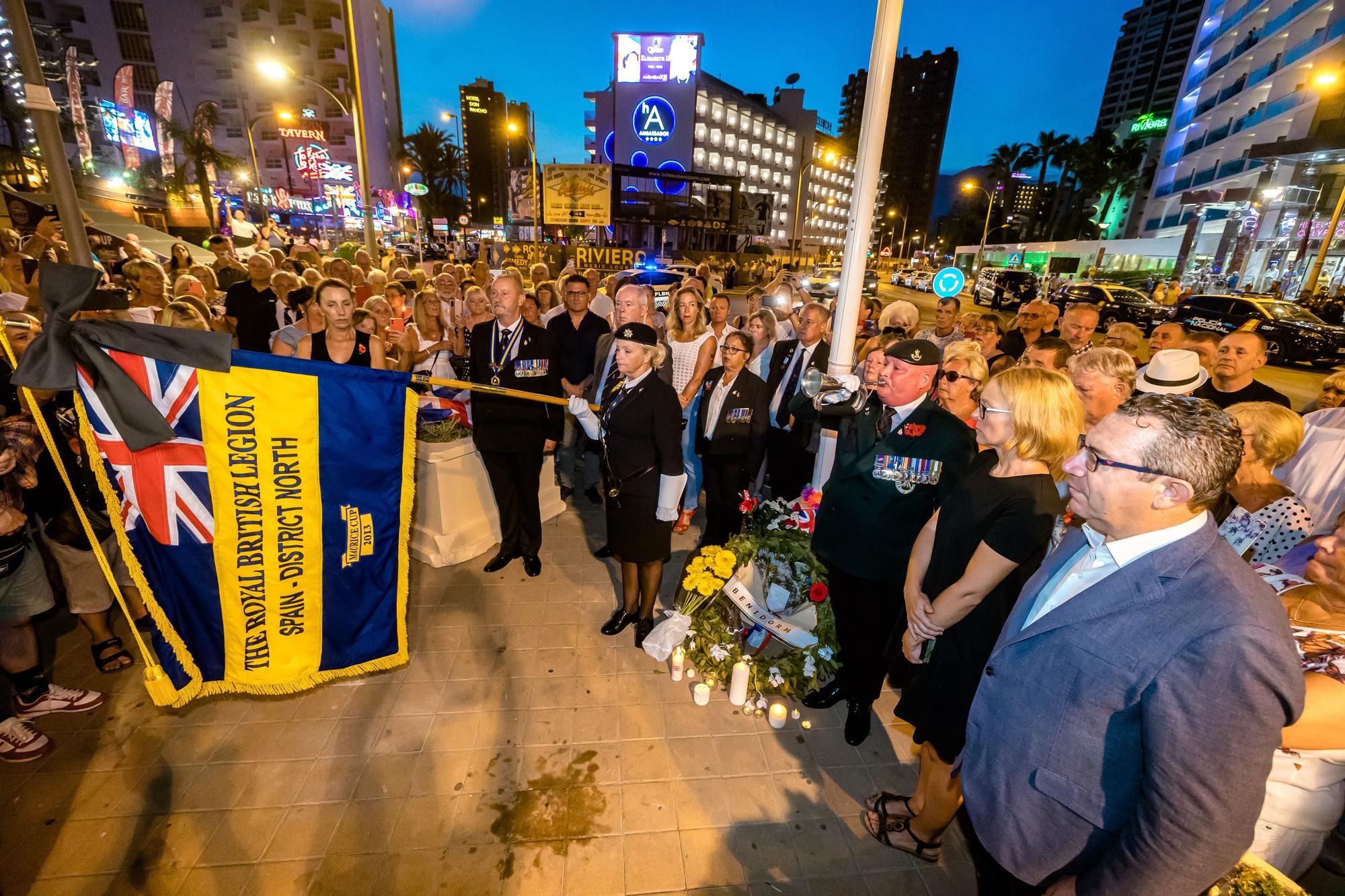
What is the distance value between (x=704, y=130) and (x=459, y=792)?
2907 inches

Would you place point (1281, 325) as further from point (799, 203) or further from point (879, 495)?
point (799, 203)

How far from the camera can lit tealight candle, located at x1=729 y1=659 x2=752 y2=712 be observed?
3.56m

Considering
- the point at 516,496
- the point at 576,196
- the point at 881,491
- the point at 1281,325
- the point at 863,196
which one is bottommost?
the point at 516,496

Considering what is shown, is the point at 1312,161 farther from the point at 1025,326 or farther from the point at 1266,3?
the point at 1025,326

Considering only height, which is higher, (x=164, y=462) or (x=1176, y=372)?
(x=1176, y=372)

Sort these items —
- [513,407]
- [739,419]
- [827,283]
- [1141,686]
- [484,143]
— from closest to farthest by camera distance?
1. [1141,686]
2. [513,407]
3. [739,419]
4. [827,283]
5. [484,143]

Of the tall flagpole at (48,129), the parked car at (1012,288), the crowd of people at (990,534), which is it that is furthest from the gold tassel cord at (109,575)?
the parked car at (1012,288)

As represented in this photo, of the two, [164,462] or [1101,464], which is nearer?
[1101,464]

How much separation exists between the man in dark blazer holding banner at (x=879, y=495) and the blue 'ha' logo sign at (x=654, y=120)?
64.6 meters

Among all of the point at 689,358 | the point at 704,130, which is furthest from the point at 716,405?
the point at 704,130

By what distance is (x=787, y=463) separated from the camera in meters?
5.61

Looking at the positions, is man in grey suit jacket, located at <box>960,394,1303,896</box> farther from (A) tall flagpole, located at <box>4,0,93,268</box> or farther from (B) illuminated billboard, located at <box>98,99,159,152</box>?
(B) illuminated billboard, located at <box>98,99,159,152</box>

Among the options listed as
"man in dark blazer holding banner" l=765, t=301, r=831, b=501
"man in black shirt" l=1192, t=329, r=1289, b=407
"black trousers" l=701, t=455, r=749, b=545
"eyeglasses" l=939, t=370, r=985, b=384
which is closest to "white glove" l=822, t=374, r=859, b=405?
"eyeglasses" l=939, t=370, r=985, b=384

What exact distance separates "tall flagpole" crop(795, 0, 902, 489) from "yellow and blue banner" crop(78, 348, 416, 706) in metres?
2.79
